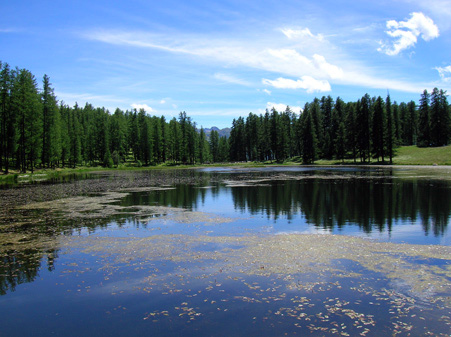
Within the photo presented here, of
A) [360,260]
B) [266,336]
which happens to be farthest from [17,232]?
[360,260]

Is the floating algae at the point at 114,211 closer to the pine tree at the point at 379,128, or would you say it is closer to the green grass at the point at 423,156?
the green grass at the point at 423,156

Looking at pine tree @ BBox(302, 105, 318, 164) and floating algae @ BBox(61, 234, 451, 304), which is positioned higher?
pine tree @ BBox(302, 105, 318, 164)

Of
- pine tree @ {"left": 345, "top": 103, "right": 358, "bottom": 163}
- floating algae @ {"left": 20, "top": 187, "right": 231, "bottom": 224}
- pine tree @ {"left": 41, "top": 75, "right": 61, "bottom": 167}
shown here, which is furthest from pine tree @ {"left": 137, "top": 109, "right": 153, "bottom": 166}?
floating algae @ {"left": 20, "top": 187, "right": 231, "bottom": 224}

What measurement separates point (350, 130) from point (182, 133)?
221 feet

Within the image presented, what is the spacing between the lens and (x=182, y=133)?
136375mm

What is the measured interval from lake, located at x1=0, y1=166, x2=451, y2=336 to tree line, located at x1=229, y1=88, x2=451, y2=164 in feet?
274

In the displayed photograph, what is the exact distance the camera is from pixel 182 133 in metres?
136

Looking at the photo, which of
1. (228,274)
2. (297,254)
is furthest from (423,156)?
(228,274)

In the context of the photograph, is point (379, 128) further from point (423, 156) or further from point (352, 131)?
point (423, 156)

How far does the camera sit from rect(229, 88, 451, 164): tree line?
320 ft

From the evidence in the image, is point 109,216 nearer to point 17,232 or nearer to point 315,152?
point 17,232

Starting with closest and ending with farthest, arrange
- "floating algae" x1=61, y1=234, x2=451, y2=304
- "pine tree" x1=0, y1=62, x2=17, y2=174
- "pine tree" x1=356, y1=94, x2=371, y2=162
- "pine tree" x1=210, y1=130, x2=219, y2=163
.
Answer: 1. "floating algae" x1=61, y1=234, x2=451, y2=304
2. "pine tree" x1=0, y1=62, x2=17, y2=174
3. "pine tree" x1=356, y1=94, x2=371, y2=162
4. "pine tree" x1=210, y1=130, x2=219, y2=163

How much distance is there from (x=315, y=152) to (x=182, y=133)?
55.8m

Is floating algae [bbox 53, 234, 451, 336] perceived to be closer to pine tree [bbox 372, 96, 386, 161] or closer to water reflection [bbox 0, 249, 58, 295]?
water reflection [bbox 0, 249, 58, 295]
